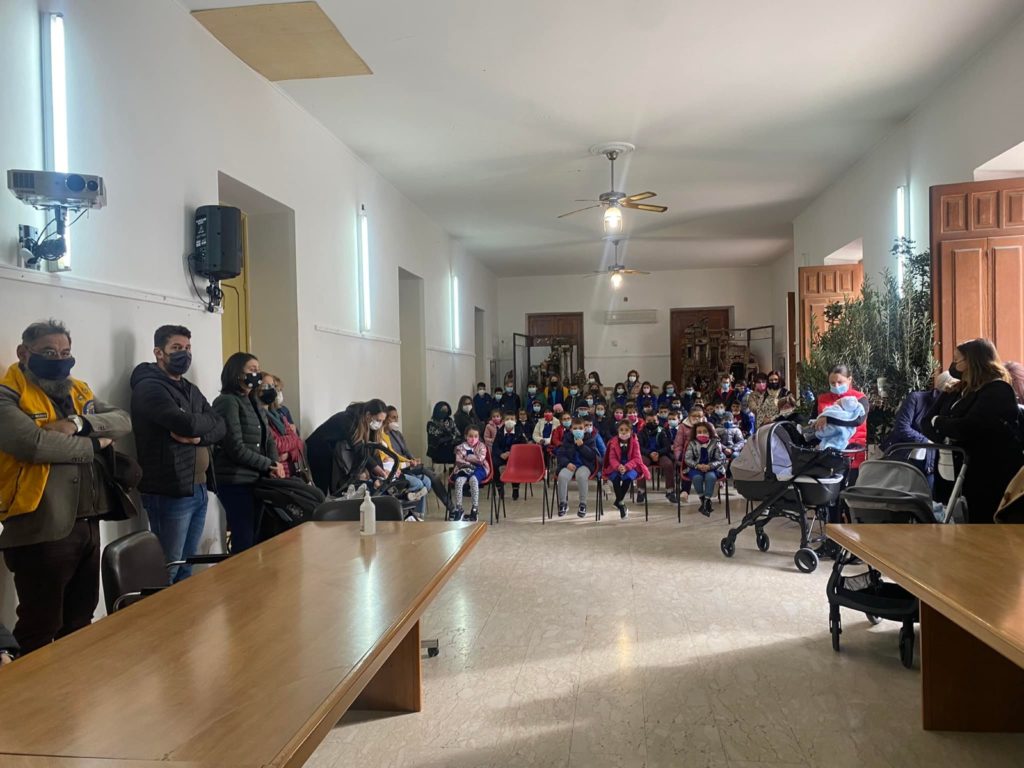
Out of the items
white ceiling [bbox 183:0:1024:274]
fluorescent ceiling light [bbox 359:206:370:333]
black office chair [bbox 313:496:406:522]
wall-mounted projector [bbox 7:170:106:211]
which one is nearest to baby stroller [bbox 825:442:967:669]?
black office chair [bbox 313:496:406:522]

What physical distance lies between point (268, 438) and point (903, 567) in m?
3.32

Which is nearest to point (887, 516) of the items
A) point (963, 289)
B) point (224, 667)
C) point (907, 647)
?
point (907, 647)

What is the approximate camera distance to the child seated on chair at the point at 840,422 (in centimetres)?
490

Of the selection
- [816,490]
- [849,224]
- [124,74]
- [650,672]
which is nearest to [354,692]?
[650,672]

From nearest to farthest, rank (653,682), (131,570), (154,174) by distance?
(131,570) → (653,682) → (154,174)

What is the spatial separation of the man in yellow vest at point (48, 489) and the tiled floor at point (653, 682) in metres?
1.20

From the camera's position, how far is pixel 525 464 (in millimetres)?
6906

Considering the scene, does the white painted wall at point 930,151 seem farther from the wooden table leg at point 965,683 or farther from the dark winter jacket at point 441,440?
the dark winter jacket at point 441,440

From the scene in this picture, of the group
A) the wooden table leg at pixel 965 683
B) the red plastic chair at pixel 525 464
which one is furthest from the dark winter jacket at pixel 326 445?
the wooden table leg at pixel 965 683

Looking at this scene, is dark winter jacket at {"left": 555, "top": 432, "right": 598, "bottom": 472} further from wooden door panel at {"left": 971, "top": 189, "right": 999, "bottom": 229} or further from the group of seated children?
Answer: wooden door panel at {"left": 971, "top": 189, "right": 999, "bottom": 229}

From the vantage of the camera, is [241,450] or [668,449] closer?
[241,450]

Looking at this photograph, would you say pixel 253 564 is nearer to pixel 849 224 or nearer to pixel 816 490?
pixel 816 490

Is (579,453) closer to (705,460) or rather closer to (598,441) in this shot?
(598,441)

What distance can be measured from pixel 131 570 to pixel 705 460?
5.21 meters
